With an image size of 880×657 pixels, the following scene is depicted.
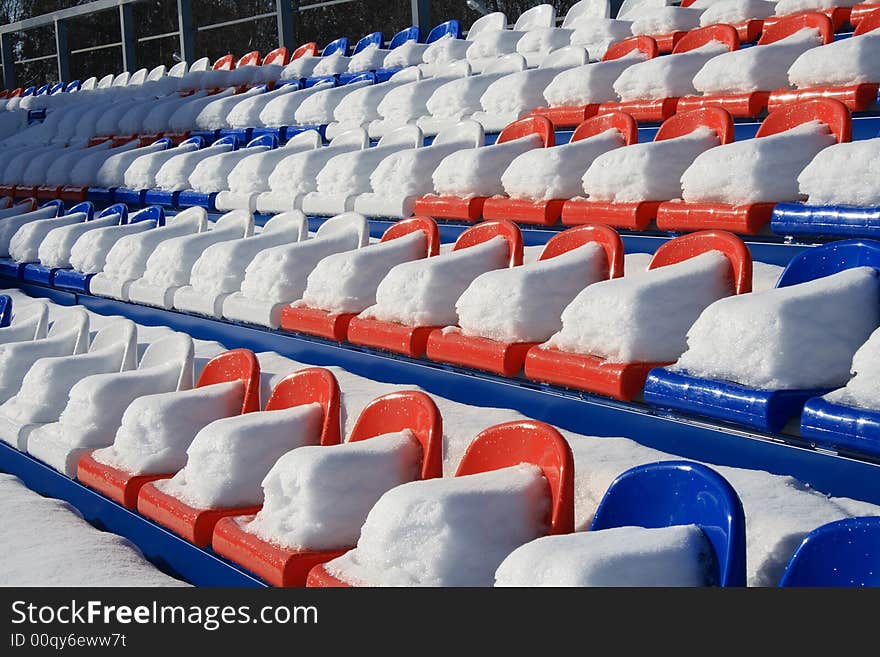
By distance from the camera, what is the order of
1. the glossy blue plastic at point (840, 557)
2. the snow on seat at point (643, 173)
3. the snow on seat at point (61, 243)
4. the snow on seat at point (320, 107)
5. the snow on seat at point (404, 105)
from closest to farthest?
the glossy blue plastic at point (840, 557) → the snow on seat at point (643, 173) → the snow on seat at point (404, 105) → the snow on seat at point (61, 243) → the snow on seat at point (320, 107)

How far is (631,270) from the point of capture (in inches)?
79.8

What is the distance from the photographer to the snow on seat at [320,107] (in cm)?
395

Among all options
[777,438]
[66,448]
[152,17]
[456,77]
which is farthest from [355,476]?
[152,17]

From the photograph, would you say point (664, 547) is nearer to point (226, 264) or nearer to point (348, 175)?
point (226, 264)

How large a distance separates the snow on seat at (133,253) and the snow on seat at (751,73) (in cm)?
146

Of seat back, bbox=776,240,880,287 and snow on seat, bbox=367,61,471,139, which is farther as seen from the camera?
snow on seat, bbox=367,61,471,139

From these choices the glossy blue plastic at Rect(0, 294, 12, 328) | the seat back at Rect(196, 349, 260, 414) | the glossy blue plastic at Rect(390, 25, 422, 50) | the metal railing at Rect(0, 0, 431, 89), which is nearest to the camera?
the seat back at Rect(196, 349, 260, 414)

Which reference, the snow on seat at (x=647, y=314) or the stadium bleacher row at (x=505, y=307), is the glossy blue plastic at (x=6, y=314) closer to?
the stadium bleacher row at (x=505, y=307)

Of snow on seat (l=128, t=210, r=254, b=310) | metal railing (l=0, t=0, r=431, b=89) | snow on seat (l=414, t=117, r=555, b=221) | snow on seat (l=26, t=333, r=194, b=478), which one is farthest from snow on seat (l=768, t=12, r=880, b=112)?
metal railing (l=0, t=0, r=431, b=89)

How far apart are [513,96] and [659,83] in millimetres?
563

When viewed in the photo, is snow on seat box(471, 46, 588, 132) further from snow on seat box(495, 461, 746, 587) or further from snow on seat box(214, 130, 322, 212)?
snow on seat box(495, 461, 746, 587)

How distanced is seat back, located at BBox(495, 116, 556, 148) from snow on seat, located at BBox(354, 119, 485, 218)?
6 cm

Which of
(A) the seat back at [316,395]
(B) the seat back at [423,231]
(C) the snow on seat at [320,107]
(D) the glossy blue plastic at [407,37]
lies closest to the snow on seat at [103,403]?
(A) the seat back at [316,395]

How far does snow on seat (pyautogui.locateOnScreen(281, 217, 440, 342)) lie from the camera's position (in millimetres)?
2260
